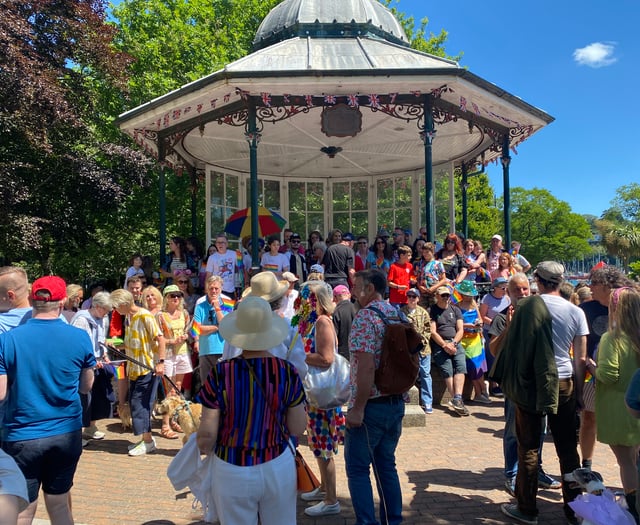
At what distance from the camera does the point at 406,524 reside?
367cm

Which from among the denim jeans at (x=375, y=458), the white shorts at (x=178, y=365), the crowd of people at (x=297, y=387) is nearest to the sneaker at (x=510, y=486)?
the crowd of people at (x=297, y=387)

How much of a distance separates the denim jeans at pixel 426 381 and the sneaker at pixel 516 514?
3002 millimetres

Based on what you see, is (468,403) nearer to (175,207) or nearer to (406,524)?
(406,524)

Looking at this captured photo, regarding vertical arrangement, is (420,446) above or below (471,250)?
below

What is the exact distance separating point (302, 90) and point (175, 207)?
1361 cm

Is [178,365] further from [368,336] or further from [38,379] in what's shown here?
[368,336]

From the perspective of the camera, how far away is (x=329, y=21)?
10.5 m

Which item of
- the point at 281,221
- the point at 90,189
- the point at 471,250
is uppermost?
the point at 90,189

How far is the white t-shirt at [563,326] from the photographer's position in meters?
3.65

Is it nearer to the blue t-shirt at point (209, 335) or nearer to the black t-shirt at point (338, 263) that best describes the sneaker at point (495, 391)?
the black t-shirt at point (338, 263)

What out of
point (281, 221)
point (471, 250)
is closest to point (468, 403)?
point (471, 250)

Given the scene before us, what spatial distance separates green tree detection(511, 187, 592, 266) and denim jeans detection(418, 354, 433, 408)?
177 feet

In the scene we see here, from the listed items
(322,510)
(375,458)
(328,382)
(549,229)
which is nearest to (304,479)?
(375,458)

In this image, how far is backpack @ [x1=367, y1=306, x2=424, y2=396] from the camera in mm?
3070
